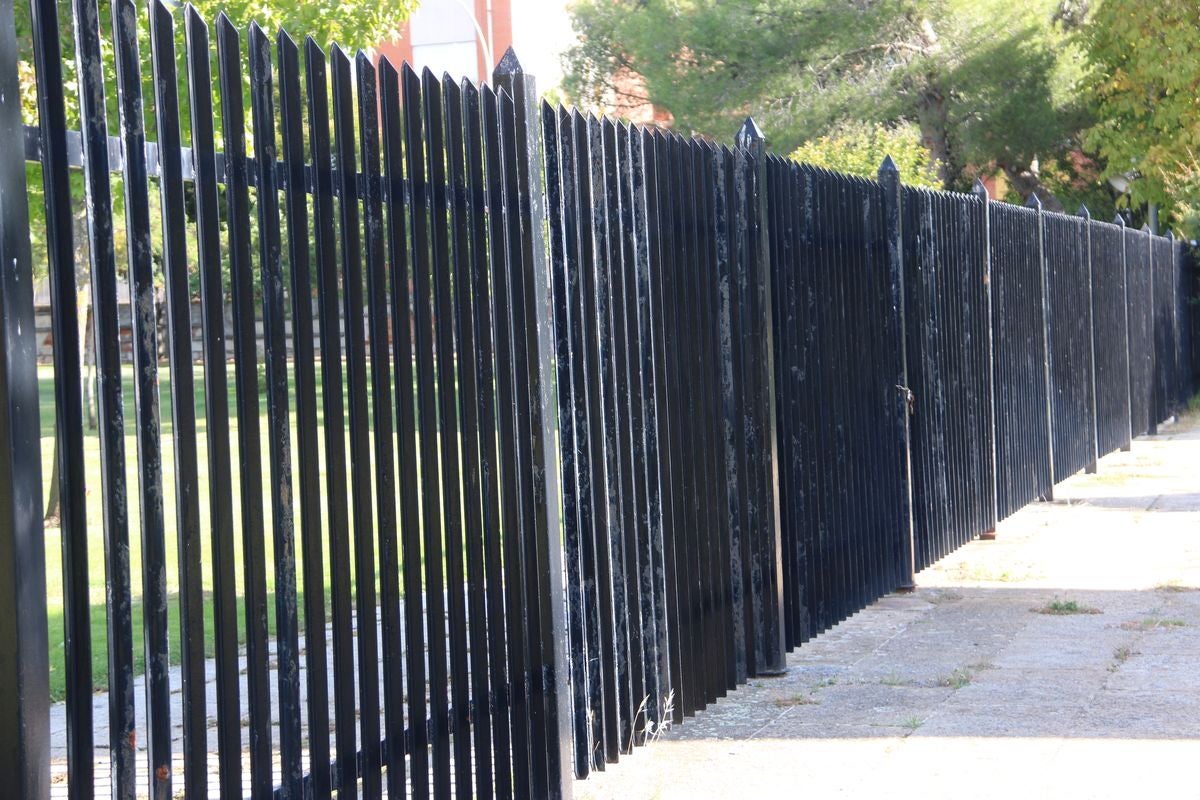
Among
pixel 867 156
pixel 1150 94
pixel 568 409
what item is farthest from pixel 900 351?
pixel 1150 94

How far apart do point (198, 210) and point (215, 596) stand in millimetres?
778

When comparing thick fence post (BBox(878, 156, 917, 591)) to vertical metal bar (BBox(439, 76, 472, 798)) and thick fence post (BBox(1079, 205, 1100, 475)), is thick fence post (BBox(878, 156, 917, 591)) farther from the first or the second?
thick fence post (BBox(1079, 205, 1100, 475))

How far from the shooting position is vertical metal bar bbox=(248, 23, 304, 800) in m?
3.17

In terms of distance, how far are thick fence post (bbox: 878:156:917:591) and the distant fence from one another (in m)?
0.05

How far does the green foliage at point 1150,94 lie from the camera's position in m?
23.8

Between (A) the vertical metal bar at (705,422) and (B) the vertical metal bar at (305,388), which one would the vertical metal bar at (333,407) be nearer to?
(B) the vertical metal bar at (305,388)

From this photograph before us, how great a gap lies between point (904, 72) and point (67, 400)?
27972 mm

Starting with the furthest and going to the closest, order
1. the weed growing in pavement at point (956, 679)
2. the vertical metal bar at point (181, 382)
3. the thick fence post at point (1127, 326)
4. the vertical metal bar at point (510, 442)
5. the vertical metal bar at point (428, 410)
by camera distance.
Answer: the thick fence post at point (1127, 326), the weed growing in pavement at point (956, 679), the vertical metal bar at point (510, 442), the vertical metal bar at point (428, 410), the vertical metal bar at point (181, 382)

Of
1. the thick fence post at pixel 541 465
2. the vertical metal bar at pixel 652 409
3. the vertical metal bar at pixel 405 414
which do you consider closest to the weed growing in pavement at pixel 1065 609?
the vertical metal bar at pixel 652 409

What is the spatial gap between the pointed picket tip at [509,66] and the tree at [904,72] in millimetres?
24903

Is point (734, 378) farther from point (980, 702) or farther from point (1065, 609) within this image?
point (1065, 609)

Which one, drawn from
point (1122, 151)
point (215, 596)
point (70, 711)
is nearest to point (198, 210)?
point (215, 596)

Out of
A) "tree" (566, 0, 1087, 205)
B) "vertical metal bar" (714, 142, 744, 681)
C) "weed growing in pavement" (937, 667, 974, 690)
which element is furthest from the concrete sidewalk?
"tree" (566, 0, 1087, 205)

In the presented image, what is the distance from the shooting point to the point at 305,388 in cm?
332
